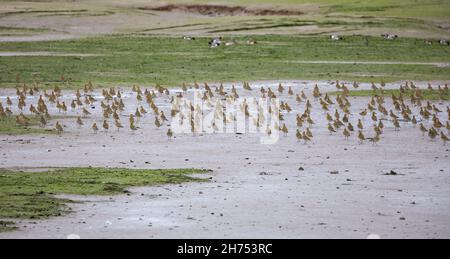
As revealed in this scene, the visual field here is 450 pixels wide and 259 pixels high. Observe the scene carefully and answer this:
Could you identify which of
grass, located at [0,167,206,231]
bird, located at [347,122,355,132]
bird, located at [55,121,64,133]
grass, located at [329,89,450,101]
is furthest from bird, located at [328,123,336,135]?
grass, located at [329,89,450,101]

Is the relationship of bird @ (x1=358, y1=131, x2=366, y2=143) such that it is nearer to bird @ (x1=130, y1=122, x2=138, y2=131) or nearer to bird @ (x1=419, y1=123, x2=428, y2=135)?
bird @ (x1=419, y1=123, x2=428, y2=135)

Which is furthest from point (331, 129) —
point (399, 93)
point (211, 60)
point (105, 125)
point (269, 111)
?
point (211, 60)

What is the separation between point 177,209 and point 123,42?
36.5 m

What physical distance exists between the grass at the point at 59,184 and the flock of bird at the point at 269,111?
15.1ft

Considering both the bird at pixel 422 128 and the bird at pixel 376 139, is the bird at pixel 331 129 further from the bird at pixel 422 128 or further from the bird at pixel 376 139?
the bird at pixel 422 128

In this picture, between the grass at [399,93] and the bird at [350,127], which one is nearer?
the bird at [350,127]

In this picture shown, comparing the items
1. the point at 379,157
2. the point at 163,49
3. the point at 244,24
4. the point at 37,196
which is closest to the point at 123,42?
the point at 163,49

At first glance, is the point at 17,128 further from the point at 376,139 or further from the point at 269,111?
the point at 376,139

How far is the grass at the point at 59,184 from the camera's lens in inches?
613

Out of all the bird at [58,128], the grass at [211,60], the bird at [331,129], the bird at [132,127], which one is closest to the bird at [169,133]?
the bird at [132,127]

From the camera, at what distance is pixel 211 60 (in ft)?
139

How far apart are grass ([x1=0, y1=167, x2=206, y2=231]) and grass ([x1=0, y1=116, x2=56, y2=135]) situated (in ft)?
16.2

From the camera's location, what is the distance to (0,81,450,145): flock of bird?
965 inches

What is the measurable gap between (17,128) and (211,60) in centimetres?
1850
